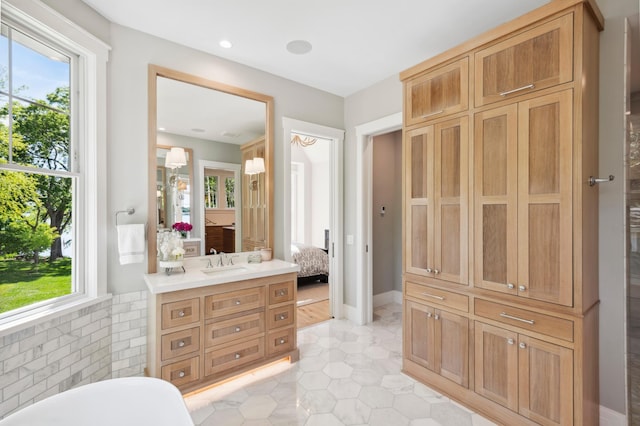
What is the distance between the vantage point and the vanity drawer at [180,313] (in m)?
2.15

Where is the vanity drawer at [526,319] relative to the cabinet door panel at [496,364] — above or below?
above

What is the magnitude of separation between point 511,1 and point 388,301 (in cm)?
374

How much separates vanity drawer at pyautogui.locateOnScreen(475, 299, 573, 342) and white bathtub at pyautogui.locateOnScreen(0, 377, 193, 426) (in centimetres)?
185

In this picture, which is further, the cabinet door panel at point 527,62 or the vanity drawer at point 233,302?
the vanity drawer at point 233,302

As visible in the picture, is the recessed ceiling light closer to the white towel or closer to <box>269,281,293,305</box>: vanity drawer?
the white towel

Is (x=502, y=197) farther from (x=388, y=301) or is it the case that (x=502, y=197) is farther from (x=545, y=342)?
(x=388, y=301)

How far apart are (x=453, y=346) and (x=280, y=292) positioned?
4.77 feet

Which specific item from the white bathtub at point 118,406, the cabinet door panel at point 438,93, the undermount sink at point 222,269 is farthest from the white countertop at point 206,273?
the cabinet door panel at point 438,93

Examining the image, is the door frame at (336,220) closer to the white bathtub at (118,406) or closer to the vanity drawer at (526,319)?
the vanity drawer at (526,319)

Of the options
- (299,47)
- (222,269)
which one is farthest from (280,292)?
(299,47)

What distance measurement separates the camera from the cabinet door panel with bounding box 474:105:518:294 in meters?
1.90

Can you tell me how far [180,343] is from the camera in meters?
2.21

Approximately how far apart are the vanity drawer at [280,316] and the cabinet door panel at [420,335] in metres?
1.03

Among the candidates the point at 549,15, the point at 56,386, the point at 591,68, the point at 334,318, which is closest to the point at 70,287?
the point at 56,386
